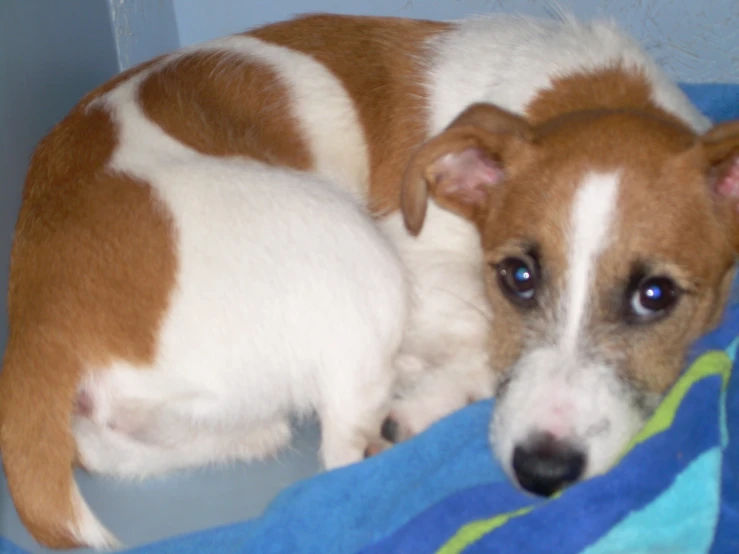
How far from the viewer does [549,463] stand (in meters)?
1.95

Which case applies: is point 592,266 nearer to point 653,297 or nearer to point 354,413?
point 653,297

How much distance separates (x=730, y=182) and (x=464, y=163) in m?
0.72

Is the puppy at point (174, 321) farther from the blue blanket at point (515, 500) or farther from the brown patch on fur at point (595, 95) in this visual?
the brown patch on fur at point (595, 95)

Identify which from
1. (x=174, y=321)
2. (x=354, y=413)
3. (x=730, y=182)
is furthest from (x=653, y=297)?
(x=174, y=321)

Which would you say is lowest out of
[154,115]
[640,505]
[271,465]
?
[271,465]

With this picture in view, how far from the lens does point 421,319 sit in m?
2.73

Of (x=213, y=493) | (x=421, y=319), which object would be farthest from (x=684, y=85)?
(x=213, y=493)

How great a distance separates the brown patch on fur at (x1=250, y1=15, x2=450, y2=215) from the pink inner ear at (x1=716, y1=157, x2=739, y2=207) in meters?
1.01

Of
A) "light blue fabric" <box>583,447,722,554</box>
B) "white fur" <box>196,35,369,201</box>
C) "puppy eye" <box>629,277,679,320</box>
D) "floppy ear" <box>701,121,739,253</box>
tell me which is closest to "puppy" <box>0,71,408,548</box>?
"white fur" <box>196,35,369,201</box>

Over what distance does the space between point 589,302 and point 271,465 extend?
113 centimetres

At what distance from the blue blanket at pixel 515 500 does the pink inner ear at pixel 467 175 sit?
64cm

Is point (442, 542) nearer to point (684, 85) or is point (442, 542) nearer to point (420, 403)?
point (420, 403)

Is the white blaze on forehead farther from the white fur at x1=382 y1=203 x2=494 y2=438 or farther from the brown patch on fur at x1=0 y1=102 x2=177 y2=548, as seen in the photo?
the brown patch on fur at x1=0 y1=102 x2=177 y2=548

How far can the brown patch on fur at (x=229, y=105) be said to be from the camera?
8.66ft
